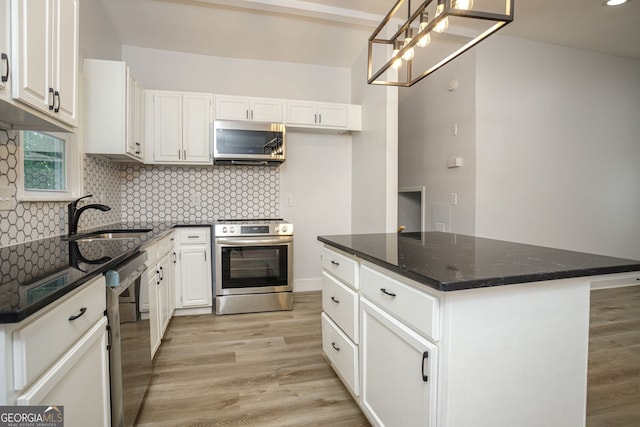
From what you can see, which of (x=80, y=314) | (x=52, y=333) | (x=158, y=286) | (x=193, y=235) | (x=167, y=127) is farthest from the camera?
(x=167, y=127)

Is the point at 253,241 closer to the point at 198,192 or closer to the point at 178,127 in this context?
the point at 198,192

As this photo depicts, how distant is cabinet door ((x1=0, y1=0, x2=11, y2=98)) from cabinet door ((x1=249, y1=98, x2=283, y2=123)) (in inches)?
98.0

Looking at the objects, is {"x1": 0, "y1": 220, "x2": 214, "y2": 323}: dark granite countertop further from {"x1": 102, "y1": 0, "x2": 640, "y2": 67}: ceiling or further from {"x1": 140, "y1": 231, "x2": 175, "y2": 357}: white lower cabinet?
{"x1": 102, "y1": 0, "x2": 640, "y2": 67}: ceiling

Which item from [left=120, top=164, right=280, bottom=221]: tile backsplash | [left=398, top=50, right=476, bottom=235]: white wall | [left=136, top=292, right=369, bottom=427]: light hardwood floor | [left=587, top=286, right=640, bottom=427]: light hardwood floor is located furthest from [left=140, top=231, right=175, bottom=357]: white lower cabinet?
[left=398, top=50, right=476, bottom=235]: white wall

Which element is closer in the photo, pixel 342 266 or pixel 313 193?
pixel 342 266

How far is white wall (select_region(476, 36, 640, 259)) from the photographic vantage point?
353cm

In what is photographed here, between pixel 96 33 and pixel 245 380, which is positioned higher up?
pixel 96 33

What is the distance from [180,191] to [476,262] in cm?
335

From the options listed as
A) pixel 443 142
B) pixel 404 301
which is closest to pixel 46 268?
pixel 404 301

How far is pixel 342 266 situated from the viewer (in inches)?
74.6

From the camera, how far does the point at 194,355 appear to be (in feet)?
7.97

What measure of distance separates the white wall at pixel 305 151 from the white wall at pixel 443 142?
98cm

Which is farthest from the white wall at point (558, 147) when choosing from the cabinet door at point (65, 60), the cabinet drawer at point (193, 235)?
the cabinet door at point (65, 60)

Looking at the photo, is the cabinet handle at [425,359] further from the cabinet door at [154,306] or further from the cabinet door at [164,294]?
the cabinet door at [164,294]
